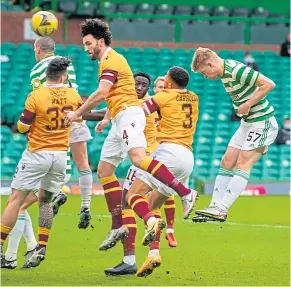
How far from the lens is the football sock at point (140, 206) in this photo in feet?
35.9

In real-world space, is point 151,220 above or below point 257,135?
below

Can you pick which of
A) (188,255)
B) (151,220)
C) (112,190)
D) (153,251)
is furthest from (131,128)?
(188,255)

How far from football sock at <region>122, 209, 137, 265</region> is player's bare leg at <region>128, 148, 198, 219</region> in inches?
34.0

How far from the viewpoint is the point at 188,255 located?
13.7m

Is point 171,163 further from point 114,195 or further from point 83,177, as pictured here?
point 83,177

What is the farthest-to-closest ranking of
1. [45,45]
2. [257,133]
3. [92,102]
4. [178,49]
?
[178,49] < [45,45] < [257,133] < [92,102]

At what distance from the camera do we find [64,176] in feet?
39.1

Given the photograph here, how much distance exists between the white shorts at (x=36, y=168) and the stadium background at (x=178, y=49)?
10.7m

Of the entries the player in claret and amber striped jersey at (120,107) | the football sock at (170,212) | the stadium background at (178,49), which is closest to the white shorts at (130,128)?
the player in claret and amber striped jersey at (120,107)

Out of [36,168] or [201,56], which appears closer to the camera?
[36,168]

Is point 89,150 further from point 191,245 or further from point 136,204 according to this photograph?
point 136,204

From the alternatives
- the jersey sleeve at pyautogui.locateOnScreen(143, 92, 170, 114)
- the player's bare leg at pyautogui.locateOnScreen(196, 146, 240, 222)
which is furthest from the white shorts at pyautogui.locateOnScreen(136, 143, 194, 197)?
the player's bare leg at pyautogui.locateOnScreen(196, 146, 240, 222)

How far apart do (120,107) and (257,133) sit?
161 centimetres

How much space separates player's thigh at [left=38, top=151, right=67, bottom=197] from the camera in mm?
11656
